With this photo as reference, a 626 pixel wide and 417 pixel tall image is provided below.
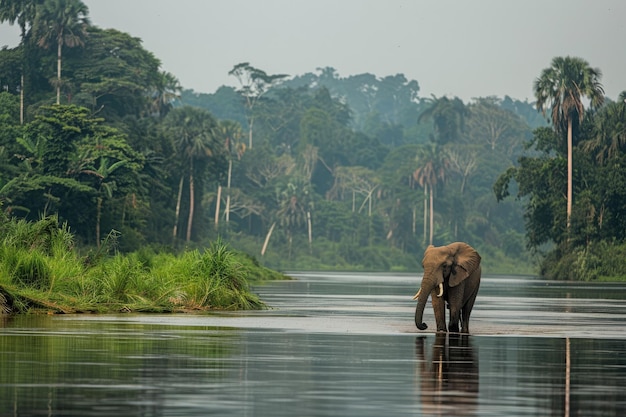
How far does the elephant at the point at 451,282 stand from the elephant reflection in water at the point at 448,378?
2507mm

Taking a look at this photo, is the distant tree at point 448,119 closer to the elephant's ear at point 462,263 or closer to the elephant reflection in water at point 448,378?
the elephant's ear at point 462,263

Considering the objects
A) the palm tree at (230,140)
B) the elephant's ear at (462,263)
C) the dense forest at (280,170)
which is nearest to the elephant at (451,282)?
the elephant's ear at (462,263)

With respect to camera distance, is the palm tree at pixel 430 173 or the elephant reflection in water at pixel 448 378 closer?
the elephant reflection in water at pixel 448 378

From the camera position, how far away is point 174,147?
376 ft

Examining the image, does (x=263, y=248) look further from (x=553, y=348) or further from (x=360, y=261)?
(x=553, y=348)

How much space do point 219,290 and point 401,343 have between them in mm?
12731

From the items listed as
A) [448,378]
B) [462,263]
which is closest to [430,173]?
[462,263]

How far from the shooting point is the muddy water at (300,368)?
44.6 ft

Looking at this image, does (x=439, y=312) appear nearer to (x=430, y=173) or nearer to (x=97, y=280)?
(x=97, y=280)

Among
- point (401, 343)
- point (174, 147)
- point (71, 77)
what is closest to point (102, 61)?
point (71, 77)

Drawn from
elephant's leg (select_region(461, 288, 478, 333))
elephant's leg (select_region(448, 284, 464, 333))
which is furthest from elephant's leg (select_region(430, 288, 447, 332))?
elephant's leg (select_region(461, 288, 478, 333))

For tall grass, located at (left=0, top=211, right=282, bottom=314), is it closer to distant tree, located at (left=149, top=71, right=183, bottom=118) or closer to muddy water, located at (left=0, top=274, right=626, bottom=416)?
muddy water, located at (left=0, top=274, right=626, bottom=416)

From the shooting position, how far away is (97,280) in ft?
112

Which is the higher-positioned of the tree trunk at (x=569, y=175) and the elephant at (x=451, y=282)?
→ the tree trunk at (x=569, y=175)
